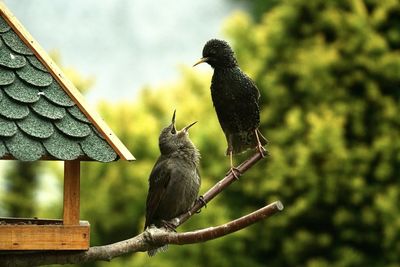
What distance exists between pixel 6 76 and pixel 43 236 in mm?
639

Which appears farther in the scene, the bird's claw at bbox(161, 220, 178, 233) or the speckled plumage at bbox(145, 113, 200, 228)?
the speckled plumage at bbox(145, 113, 200, 228)

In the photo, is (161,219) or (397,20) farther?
(397,20)

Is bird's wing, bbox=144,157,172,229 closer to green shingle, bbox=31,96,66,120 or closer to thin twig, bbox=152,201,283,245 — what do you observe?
thin twig, bbox=152,201,283,245

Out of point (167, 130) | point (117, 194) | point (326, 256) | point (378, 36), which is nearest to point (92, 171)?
point (117, 194)

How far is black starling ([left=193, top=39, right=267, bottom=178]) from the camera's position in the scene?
4.12 m

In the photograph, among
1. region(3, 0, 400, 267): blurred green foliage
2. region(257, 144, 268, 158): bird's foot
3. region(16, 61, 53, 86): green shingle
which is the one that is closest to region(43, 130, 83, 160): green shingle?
region(16, 61, 53, 86): green shingle

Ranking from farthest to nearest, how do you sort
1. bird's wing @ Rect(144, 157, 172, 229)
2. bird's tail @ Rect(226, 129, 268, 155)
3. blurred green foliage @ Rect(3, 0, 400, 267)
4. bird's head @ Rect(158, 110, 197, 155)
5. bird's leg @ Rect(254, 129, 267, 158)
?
blurred green foliage @ Rect(3, 0, 400, 267) → bird's head @ Rect(158, 110, 197, 155) → bird's wing @ Rect(144, 157, 172, 229) → bird's tail @ Rect(226, 129, 268, 155) → bird's leg @ Rect(254, 129, 267, 158)

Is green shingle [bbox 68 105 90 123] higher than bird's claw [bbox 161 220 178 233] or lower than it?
higher

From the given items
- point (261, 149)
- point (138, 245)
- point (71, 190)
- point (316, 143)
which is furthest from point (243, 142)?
point (316, 143)

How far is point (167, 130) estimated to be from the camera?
521 cm

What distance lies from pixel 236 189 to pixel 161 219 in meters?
4.78

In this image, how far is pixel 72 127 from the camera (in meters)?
3.50

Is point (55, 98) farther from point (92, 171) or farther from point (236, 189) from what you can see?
point (92, 171)

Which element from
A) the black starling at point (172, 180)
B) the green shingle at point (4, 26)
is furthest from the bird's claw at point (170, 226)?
the green shingle at point (4, 26)
